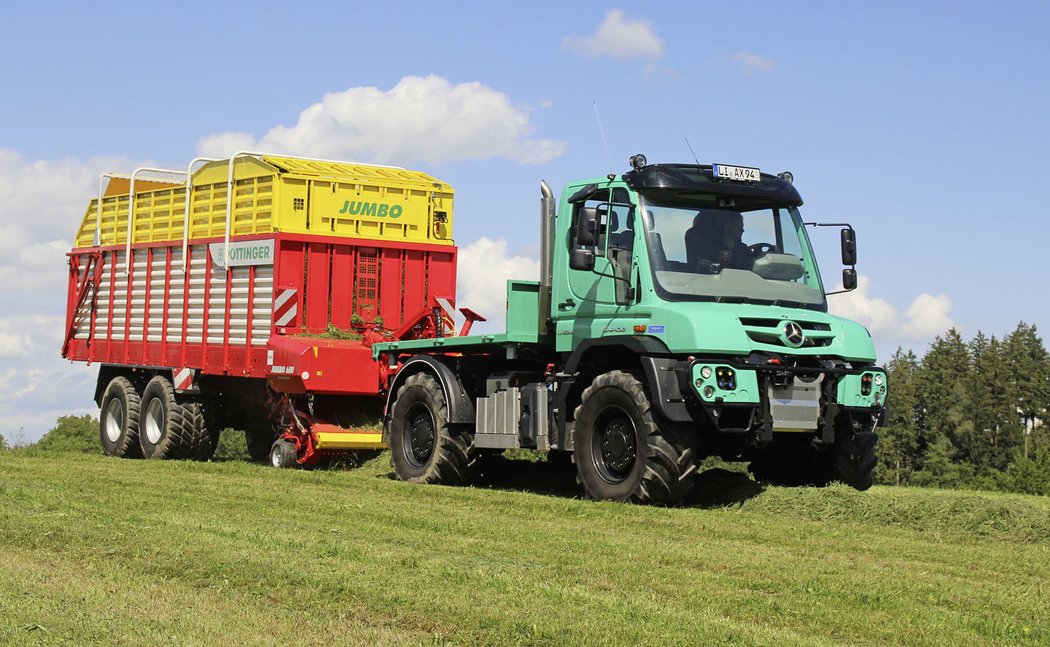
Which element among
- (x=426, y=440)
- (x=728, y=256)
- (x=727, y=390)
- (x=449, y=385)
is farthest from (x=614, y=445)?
(x=426, y=440)

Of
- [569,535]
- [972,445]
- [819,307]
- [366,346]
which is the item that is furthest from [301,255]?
[972,445]

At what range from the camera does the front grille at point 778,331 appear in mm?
12758

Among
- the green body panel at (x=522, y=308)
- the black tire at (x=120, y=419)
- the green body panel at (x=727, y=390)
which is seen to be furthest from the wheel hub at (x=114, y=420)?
the green body panel at (x=727, y=390)

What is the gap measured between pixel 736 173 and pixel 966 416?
8986 centimetres

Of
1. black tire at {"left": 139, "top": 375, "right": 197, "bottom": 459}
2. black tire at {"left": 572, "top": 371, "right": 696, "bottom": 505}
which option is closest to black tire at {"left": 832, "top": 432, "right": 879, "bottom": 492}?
black tire at {"left": 572, "top": 371, "right": 696, "bottom": 505}

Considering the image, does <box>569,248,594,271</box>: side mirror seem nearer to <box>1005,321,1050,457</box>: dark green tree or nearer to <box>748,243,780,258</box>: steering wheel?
<box>748,243,780,258</box>: steering wheel

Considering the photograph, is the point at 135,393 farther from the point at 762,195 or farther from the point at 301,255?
the point at 762,195

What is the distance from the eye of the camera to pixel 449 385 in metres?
15.9

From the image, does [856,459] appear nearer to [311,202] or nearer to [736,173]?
[736,173]

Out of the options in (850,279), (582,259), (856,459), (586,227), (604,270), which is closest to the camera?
(586,227)

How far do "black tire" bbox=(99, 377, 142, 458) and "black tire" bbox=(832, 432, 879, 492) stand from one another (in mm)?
12339

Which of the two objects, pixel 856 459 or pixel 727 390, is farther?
pixel 856 459

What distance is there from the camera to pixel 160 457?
69.9 ft

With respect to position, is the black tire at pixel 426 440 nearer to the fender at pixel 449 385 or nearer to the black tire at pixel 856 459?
the fender at pixel 449 385
